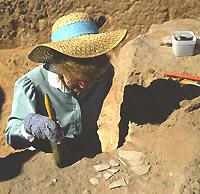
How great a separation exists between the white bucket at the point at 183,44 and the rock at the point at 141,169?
3.77 feet

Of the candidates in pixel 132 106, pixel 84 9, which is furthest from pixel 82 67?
pixel 84 9

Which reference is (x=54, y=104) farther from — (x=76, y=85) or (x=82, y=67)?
(x=82, y=67)

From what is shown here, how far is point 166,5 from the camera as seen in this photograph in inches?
163

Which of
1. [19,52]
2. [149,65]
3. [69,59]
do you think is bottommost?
[19,52]

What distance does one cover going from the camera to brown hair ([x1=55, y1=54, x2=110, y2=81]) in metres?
2.00

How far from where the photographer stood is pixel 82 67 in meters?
2.01

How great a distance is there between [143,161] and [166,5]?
2276mm

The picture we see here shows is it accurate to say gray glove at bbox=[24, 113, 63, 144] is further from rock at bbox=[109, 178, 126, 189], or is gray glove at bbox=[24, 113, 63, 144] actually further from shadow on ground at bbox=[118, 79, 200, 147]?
shadow on ground at bbox=[118, 79, 200, 147]

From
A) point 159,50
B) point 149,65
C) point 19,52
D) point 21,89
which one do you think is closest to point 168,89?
point 149,65

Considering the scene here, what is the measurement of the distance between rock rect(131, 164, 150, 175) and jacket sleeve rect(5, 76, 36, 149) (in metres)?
0.52

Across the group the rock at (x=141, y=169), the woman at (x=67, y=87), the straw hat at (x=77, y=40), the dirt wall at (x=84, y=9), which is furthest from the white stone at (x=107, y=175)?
the dirt wall at (x=84, y=9)

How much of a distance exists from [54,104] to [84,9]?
203cm

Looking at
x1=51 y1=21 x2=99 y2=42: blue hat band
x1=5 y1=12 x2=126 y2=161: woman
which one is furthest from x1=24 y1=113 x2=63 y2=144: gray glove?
x1=51 y1=21 x2=99 y2=42: blue hat band

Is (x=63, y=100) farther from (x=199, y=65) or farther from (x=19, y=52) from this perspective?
(x=19, y=52)
